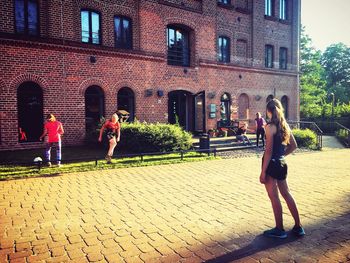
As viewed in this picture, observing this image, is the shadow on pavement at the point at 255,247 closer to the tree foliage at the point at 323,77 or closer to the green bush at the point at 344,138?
the green bush at the point at 344,138

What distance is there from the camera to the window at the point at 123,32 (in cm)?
1528

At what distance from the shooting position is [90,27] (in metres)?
14.4

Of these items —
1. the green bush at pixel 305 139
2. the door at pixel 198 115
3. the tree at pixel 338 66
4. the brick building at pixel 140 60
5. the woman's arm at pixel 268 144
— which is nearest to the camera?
the woman's arm at pixel 268 144

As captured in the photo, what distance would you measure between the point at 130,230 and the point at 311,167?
24.9 ft

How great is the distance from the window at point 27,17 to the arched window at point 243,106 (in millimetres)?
13462

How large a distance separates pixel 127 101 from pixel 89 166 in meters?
7.01

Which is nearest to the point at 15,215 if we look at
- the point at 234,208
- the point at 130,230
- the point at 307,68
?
the point at 130,230

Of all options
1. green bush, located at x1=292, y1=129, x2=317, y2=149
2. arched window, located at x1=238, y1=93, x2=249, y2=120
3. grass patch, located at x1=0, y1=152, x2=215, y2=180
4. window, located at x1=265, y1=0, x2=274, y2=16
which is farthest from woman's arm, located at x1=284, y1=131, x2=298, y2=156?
window, located at x1=265, y1=0, x2=274, y2=16

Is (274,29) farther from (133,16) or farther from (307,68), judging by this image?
(307,68)

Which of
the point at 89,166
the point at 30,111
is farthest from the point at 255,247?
the point at 30,111

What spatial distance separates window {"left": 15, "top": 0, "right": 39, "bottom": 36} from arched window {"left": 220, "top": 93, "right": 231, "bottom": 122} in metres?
11.8

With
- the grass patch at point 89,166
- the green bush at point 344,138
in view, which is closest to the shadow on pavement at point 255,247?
the grass patch at point 89,166

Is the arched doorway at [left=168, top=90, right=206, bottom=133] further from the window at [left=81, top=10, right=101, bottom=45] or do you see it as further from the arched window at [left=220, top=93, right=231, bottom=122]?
the window at [left=81, top=10, right=101, bottom=45]

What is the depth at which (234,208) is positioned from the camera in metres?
5.36
